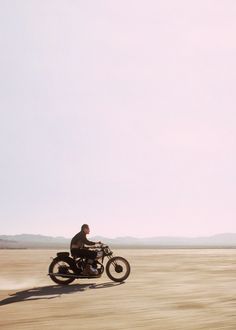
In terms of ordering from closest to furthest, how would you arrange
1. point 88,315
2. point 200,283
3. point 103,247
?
point 88,315 < point 200,283 < point 103,247

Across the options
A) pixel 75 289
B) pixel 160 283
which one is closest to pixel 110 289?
pixel 75 289

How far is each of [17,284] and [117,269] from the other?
11.4ft

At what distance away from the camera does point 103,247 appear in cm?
1534

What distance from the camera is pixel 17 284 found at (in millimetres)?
14742

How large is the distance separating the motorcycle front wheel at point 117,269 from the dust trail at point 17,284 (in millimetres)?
2555

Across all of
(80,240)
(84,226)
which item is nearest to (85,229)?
(84,226)

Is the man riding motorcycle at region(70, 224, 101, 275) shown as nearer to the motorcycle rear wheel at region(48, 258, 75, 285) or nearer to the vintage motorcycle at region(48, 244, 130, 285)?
the vintage motorcycle at region(48, 244, 130, 285)

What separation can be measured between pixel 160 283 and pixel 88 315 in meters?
6.34

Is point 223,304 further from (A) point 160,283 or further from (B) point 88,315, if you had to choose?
(A) point 160,283

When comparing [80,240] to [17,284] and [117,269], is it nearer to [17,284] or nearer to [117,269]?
[117,269]

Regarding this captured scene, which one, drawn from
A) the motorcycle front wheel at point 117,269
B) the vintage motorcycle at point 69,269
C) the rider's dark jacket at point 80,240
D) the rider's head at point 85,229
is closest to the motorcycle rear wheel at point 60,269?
the vintage motorcycle at point 69,269

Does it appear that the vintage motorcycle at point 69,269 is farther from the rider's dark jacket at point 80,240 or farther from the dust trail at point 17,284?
the dust trail at point 17,284

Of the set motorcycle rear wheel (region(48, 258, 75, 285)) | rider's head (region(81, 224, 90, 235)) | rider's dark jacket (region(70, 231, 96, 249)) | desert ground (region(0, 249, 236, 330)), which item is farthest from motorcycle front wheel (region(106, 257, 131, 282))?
motorcycle rear wheel (region(48, 258, 75, 285))

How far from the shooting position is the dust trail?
13.8m
